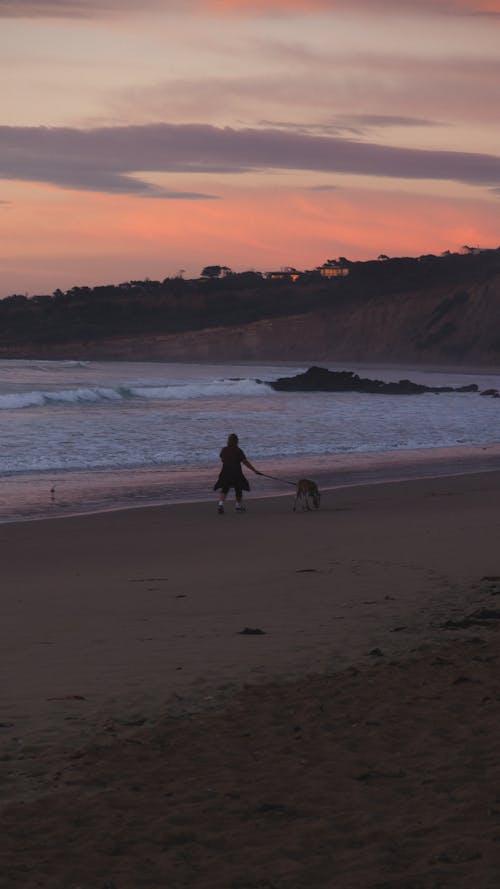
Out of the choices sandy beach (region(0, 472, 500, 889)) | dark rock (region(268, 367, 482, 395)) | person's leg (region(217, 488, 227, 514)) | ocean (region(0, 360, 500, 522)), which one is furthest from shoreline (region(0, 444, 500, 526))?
dark rock (region(268, 367, 482, 395))

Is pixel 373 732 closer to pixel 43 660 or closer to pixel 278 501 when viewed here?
pixel 43 660

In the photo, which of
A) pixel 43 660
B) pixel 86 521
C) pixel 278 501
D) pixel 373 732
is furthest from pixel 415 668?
pixel 278 501

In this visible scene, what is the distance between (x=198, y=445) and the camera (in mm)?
28609

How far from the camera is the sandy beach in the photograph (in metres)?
4.46

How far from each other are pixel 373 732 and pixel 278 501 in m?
12.0

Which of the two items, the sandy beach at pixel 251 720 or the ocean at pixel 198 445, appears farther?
the ocean at pixel 198 445

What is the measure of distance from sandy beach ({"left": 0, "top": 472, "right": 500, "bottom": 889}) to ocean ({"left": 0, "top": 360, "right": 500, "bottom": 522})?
575cm

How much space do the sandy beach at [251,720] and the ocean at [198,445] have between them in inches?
226

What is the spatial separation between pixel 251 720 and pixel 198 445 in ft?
73.6

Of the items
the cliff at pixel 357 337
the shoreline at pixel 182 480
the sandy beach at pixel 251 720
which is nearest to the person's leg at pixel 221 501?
the shoreline at pixel 182 480

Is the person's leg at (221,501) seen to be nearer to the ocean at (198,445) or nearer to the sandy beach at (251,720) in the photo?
the ocean at (198,445)

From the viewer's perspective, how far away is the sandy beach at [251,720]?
14.6ft

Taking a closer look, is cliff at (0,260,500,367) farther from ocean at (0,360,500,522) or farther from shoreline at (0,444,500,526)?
shoreline at (0,444,500,526)

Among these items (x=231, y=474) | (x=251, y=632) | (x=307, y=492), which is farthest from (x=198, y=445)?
(x=251, y=632)
